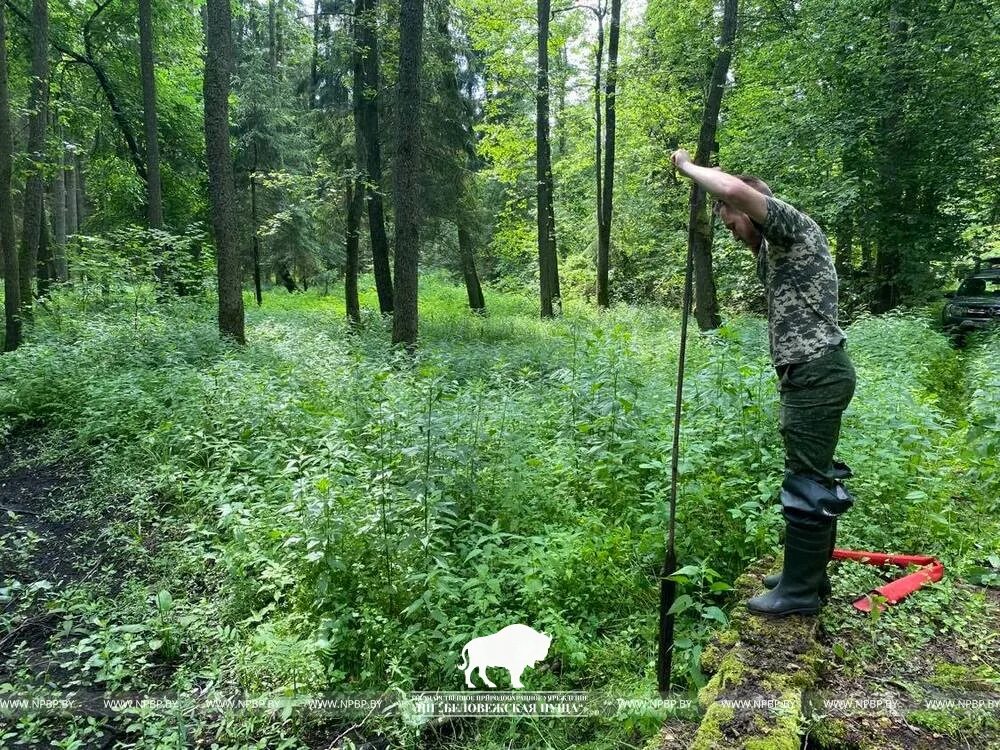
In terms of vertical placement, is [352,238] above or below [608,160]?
below

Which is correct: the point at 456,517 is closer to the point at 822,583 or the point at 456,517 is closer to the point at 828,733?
the point at 822,583

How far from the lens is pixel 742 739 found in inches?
86.8

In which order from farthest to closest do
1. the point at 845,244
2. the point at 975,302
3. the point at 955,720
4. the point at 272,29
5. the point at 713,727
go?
the point at 272,29 < the point at 845,244 < the point at 975,302 < the point at 955,720 < the point at 713,727

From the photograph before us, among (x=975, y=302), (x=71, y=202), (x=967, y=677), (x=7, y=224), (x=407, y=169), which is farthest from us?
(x=71, y=202)

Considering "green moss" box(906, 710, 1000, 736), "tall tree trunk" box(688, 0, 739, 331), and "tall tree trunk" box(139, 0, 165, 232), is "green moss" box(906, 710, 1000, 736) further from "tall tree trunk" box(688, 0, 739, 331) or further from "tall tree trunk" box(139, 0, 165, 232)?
"tall tree trunk" box(139, 0, 165, 232)

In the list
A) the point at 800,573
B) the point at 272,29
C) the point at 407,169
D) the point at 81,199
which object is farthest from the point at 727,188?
the point at 81,199

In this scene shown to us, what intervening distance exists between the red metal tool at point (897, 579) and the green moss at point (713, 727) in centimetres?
135

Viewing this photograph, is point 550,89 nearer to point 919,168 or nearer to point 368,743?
point 919,168

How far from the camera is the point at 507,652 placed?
3.07 meters

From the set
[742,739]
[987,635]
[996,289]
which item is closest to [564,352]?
[987,635]

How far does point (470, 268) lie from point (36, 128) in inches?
468

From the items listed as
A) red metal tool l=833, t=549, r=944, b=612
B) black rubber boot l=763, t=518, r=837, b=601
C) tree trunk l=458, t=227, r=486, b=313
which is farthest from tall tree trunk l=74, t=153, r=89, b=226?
red metal tool l=833, t=549, r=944, b=612

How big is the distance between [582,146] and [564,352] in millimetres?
16619

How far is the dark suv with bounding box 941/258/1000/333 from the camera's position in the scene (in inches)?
461
